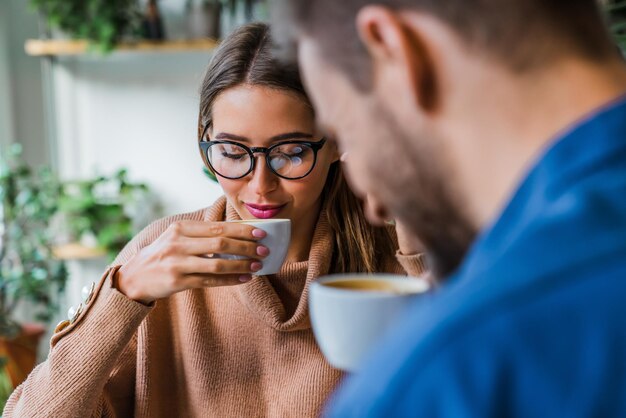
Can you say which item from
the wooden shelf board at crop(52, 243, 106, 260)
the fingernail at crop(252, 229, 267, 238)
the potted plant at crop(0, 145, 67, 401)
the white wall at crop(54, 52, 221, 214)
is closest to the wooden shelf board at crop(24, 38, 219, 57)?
the white wall at crop(54, 52, 221, 214)

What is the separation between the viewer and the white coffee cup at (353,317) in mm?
721

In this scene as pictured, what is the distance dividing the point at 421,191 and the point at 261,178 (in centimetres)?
79

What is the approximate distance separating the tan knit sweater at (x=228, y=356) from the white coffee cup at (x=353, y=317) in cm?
60

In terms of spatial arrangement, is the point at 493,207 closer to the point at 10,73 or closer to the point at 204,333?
the point at 204,333

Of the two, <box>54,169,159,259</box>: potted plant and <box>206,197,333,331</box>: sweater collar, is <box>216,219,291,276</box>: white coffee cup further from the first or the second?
<box>54,169,159,259</box>: potted plant

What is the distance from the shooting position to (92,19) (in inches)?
136

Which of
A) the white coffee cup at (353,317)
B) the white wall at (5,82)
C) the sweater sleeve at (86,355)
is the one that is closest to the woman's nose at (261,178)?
the sweater sleeve at (86,355)

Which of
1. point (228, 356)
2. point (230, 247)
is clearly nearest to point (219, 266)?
point (230, 247)

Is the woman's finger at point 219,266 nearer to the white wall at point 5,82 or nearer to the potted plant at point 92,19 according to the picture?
the potted plant at point 92,19

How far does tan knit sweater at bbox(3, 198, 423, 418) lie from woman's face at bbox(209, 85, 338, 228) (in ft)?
0.38

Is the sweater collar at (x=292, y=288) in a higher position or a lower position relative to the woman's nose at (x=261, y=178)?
lower

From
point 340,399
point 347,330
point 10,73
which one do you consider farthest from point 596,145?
point 10,73

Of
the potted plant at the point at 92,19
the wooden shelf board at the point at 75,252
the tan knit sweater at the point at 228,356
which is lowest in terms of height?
the wooden shelf board at the point at 75,252

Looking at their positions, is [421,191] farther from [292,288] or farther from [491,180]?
[292,288]
